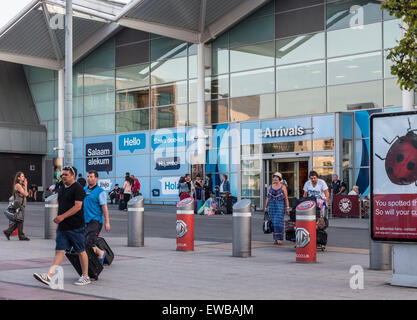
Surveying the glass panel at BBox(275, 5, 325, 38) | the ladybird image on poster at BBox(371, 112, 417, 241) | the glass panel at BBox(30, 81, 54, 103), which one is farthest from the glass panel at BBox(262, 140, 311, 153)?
the ladybird image on poster at BBox(371, 112, 417, 241)

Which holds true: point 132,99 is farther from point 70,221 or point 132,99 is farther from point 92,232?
point 70,221

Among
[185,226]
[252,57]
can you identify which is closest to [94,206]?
[185,226]

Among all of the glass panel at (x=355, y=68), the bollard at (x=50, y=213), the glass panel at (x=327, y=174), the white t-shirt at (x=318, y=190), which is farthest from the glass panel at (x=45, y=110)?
the white t-shirt at (x=318, y=190)

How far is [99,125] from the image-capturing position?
4147cm

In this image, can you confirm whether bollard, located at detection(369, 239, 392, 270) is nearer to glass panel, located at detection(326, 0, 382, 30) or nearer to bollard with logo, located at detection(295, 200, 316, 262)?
bollard with logo, located at detection(295, 200, 316, 262)

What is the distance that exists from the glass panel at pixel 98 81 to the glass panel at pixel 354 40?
1502 centimetres

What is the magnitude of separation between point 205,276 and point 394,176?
10.8 feet

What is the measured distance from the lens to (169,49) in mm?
37781

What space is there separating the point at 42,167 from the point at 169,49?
44.2 feet

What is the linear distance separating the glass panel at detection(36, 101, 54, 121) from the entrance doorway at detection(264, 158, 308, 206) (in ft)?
59.2

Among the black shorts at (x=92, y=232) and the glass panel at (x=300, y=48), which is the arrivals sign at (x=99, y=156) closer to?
the glass panel at (x=300, y=48)

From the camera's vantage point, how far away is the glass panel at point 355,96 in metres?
29.3
